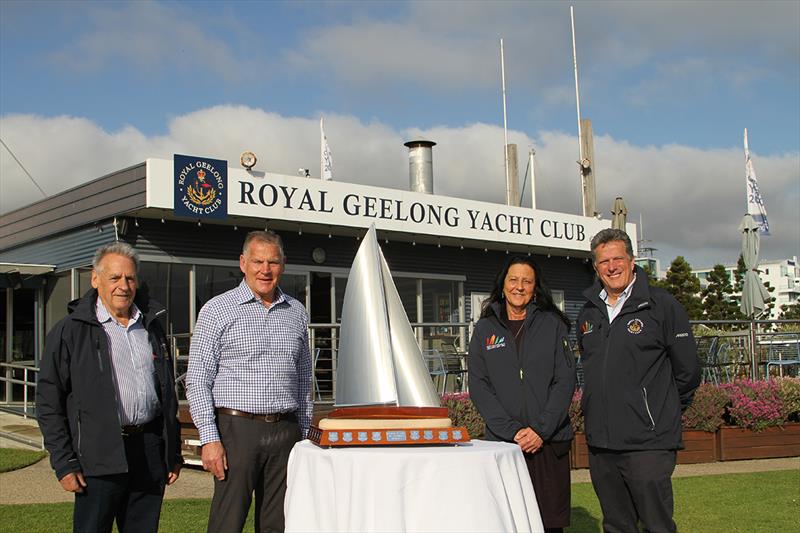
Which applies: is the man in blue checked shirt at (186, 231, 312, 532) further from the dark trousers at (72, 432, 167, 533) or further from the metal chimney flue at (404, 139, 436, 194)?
the metal chimney flue at (404, 139, 436, 194)

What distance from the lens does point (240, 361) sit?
3.84 meters

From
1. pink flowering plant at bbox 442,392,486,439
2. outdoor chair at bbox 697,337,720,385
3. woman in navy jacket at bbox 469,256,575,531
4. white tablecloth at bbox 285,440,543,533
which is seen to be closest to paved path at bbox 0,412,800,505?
pink flowering plant at bbox 442,392,486,439

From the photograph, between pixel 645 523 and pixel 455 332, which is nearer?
pixel 645 523

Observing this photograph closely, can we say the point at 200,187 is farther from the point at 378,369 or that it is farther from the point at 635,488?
the point at 635,488

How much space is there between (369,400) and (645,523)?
4.60 ft

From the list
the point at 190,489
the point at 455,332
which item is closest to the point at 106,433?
the point at 190,489

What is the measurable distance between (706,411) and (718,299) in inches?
1681

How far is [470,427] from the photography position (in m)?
9.37

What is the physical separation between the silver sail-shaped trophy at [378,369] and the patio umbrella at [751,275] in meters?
10.9

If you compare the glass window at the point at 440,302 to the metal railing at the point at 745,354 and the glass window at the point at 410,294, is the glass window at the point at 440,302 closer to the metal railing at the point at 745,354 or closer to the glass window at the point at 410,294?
the glass window at the point at 410,294

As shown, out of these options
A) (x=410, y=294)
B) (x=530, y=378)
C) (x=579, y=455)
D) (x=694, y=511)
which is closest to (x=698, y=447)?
(x=579, y=455)

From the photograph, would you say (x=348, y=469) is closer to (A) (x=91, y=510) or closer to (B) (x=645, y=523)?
(A) (x=91, y=510)

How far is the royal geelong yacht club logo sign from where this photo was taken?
35.6ft

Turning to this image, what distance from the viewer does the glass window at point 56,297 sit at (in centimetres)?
1261
